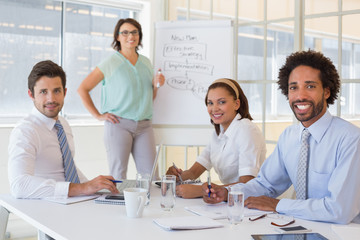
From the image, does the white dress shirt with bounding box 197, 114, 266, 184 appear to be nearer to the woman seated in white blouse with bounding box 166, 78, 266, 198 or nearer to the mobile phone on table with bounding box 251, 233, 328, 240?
the woman seated in white blouse with bounding box 166, 78, 266, 198

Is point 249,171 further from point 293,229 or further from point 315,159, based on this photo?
point 293,229

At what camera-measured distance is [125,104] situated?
3.37 meters

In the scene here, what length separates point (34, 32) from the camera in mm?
4316

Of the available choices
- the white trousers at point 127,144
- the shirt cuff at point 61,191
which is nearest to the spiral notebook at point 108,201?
the shirt cuff at point 61,191

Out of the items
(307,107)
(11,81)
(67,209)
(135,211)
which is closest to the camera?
(135,211)

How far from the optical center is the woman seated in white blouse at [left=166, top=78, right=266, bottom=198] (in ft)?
7.28

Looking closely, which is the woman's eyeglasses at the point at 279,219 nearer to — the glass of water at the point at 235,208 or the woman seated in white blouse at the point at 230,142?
the glass of water at the point at 235,208

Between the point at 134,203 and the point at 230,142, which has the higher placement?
the point at 230,142

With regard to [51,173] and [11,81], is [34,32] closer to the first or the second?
[11,81]

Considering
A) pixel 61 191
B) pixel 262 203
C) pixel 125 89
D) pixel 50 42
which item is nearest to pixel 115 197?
pixel 61 191

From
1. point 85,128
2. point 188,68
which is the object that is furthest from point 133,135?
point 85,128

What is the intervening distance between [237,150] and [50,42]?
9.24 ft

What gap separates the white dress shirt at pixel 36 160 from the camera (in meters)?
1.74

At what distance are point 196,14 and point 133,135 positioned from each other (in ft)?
5.20
